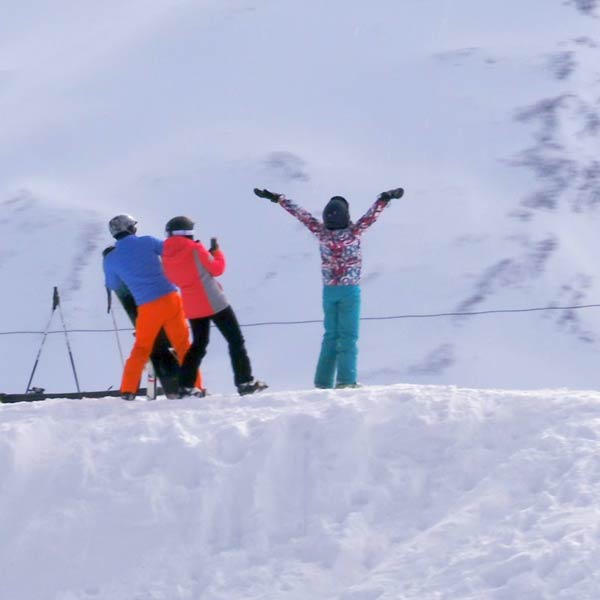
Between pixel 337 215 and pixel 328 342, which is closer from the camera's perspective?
pixel 337 215

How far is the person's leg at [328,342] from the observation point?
29.6 feet

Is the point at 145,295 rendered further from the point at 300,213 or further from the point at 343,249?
the point at 343,249

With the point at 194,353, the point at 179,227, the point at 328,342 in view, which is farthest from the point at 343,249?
the point at 194,353

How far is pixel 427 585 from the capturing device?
613cm

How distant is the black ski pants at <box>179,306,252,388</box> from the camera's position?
8727 millimetres

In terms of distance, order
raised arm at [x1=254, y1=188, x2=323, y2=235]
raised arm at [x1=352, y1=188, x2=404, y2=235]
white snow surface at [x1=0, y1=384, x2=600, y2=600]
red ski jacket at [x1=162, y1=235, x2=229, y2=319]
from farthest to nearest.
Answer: raised arm at [x1=254, y1=188, x2=323, y2=235] → raised arm at [x1=352, y1=188, x2=404, y2=235] → red ski jacket at [x1=162, y1=235, x2=229, y2=319] → white snow surface at [x1=0, y1=384, x2=600, y2=600]

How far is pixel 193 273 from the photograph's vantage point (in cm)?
866

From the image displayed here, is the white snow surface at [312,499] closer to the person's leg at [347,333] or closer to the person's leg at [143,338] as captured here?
the person's leg at [143,338]

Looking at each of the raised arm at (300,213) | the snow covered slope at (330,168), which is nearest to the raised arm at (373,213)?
the raised arm at (300,213)

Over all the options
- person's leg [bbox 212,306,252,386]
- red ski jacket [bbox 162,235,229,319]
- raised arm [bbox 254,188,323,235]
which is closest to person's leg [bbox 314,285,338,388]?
raised arm [bbox 254,188,323,235]

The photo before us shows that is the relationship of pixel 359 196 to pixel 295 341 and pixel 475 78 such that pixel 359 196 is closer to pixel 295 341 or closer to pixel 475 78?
pixel 295 341

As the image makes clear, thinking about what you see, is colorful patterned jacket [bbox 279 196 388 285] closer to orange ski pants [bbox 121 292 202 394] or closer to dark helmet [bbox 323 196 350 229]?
dark helmet [bbox 323 196 350 229]

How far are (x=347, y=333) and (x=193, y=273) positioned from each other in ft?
3.58

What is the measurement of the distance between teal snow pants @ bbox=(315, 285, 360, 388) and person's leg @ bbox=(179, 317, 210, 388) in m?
0.82
